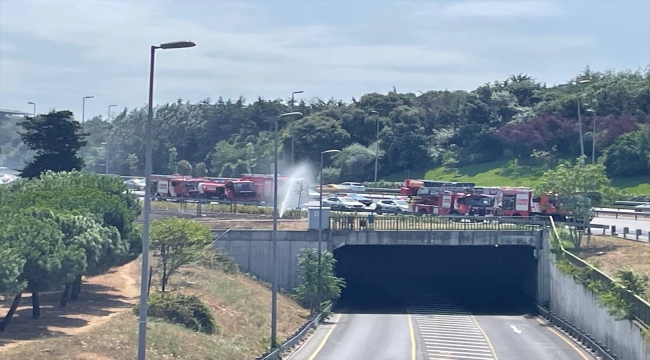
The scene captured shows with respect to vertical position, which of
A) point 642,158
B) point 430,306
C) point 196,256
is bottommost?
point 430,306

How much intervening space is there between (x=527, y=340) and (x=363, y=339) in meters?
8.59

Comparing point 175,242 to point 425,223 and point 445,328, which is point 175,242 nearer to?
point 445,328

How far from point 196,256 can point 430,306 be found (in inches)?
785

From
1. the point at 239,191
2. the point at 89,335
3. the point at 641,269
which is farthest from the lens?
the point at 239,191

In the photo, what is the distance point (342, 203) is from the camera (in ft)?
278

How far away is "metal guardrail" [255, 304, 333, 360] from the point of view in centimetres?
3947

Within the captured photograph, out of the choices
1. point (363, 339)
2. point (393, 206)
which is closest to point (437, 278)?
point (393, 206)

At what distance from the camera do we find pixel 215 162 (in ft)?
449

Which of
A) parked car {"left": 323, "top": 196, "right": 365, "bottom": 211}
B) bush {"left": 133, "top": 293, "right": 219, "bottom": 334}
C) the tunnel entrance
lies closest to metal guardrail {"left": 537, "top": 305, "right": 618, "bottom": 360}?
the tunnel entrance

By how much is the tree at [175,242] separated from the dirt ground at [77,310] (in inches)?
101

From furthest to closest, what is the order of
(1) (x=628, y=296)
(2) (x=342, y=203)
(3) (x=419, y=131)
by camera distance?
(3) (x=419, y=131), (2) (x=342, y=203), (1) (x=628, y=296)

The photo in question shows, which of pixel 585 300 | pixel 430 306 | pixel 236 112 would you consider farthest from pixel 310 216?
pixel 236 112

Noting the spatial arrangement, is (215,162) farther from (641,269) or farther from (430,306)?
(641,269)

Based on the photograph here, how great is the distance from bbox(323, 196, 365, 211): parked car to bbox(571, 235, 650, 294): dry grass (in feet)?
78.3
